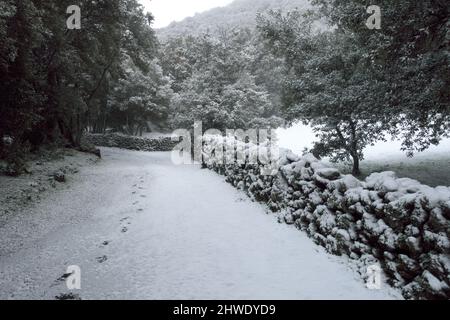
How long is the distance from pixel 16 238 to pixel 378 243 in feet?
23.7

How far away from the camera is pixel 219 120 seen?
2170cm

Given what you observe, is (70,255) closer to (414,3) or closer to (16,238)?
(16,238)

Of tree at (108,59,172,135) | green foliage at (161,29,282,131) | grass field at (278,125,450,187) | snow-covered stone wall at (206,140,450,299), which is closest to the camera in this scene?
snow-covered stone wall at (206,140,450,299)

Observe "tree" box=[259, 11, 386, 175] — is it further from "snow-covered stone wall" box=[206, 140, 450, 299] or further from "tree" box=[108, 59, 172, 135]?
"tree" box=[108, 59, 172, 135]

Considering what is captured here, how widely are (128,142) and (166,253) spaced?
1017 inches

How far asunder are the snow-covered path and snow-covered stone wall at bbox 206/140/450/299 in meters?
A: 0.32

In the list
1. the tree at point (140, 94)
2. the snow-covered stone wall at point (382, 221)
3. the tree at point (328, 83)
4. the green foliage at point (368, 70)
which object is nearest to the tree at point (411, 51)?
the green foliage at point (368, 70)

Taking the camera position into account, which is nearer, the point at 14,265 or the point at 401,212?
the point at 401,212

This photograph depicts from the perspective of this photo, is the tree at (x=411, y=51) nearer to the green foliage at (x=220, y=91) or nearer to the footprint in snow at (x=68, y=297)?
the footprint in snow at (x=68, y=297)

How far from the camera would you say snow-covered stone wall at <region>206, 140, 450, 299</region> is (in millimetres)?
3830

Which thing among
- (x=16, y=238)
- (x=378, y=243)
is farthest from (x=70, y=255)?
(x=378, y=243)

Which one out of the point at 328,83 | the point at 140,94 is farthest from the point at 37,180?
the point at 140,94

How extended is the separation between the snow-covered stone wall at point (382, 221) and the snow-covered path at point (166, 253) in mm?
319

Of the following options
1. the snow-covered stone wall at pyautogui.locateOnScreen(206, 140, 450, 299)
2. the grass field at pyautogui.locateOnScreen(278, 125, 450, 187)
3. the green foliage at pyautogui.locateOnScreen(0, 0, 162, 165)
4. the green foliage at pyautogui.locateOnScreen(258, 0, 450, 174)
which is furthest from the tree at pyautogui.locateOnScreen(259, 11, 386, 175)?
the green foliage at pyautogui.locateOnScreen(0, 0, 162, 165)
